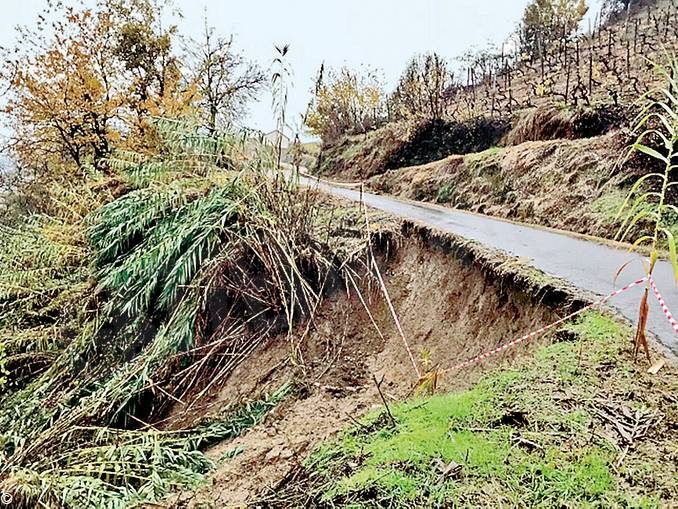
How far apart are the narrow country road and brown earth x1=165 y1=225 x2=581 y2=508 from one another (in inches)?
12.7

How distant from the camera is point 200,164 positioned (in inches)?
237

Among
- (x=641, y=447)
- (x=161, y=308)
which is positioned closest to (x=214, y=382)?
(x=161, y=308)

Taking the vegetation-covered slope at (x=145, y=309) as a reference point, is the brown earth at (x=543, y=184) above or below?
above

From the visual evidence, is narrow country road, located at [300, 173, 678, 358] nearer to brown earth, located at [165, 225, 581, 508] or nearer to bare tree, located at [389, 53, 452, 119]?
A: brown earth, located at [165, 225, 581, 508]

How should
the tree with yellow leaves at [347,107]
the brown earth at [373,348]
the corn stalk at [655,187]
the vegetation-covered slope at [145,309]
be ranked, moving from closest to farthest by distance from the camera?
the corn stalk at [655,187]
the brown earth at [373,348]
the vegetation-covered slope at [145,309]
the tree with yellow leaves at [347,107]

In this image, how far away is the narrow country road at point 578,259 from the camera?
3.11m

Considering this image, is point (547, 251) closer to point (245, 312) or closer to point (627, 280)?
point (627, 280)

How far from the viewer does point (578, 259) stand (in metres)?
4.59

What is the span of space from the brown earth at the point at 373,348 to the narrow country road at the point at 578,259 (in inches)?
12.7

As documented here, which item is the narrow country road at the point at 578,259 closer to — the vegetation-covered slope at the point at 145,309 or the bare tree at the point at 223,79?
the vegetation-covered slope at the point at 145,309

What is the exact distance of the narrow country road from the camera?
10.2 ft

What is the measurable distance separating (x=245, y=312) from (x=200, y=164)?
2.28 m

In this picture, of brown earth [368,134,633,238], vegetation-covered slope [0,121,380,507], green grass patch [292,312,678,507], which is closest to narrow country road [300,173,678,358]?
green grass patch [292,312,678,507]

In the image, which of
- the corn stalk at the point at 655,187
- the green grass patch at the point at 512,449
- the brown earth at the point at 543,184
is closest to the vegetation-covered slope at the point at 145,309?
the green grass patch at the point at 512,449
